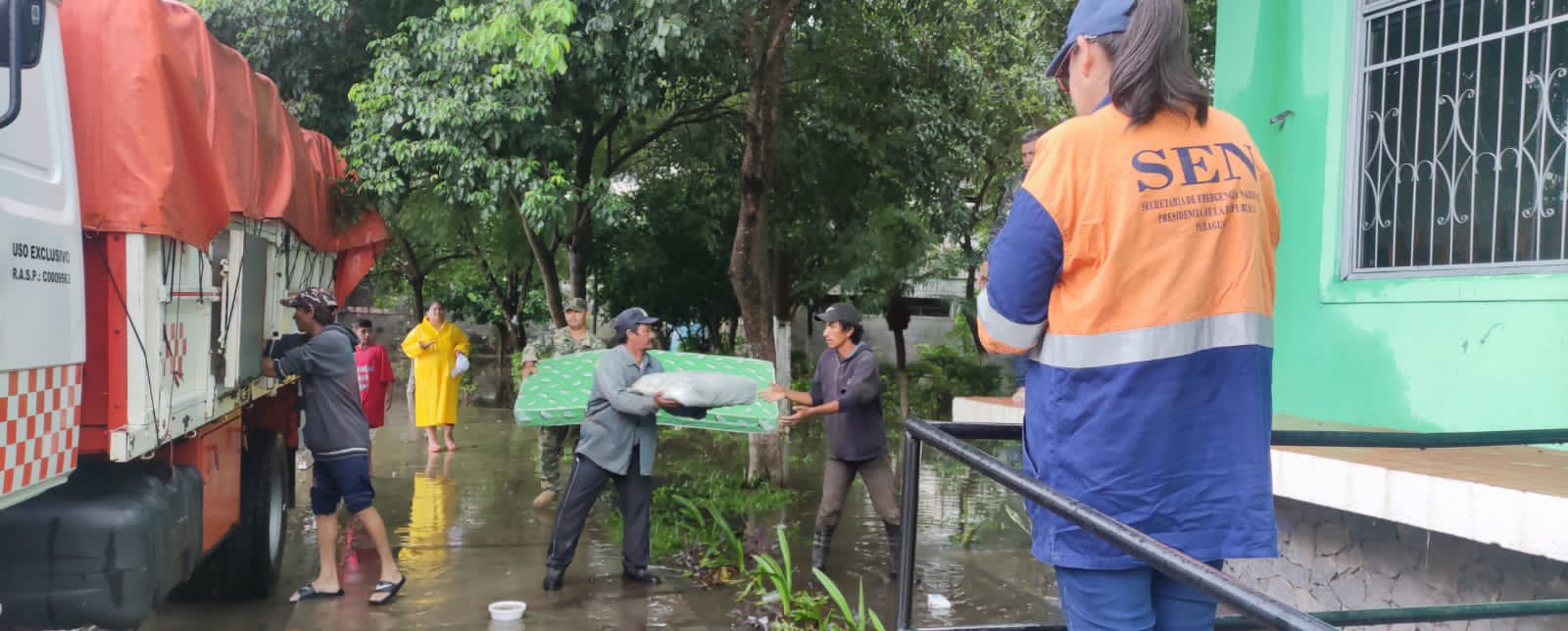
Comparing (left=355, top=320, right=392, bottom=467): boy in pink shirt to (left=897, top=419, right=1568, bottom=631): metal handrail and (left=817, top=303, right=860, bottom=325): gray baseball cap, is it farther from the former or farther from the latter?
(left=897, top=419, right=1568, bottom=631): metal handrail

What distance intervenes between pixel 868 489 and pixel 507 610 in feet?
7.82

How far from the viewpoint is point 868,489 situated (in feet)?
24.2

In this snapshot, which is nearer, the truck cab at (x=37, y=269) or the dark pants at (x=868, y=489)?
the truck cab at (x=37, y=269)

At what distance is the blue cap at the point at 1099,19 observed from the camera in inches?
78.9

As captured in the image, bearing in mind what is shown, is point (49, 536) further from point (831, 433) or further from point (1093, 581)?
point (831, 433)

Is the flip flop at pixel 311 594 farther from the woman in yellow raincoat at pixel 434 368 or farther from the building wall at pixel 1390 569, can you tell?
the woman in yellow raincoat at pixel 434 368

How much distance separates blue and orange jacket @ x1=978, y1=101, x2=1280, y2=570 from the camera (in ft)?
6.06

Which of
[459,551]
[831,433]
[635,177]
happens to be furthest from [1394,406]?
[635,177]

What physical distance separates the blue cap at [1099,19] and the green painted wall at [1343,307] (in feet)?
11.1

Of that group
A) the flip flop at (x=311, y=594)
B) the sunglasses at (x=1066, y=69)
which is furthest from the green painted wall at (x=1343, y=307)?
the flip flop at (x=311, y=594)

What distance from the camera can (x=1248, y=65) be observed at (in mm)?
6465

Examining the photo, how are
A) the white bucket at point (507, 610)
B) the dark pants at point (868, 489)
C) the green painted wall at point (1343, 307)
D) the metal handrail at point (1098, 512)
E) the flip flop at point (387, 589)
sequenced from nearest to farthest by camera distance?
the metal handrail at point (1098, 512) < the green painted wall at point (1343, 307) < the white bucket at point (507, 610) < the flip flop at point (387, 589) < the dark pants at point (868, 489)

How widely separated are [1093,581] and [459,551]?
6775 millimetres

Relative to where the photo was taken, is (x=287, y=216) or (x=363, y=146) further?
(x=363, y=146)
